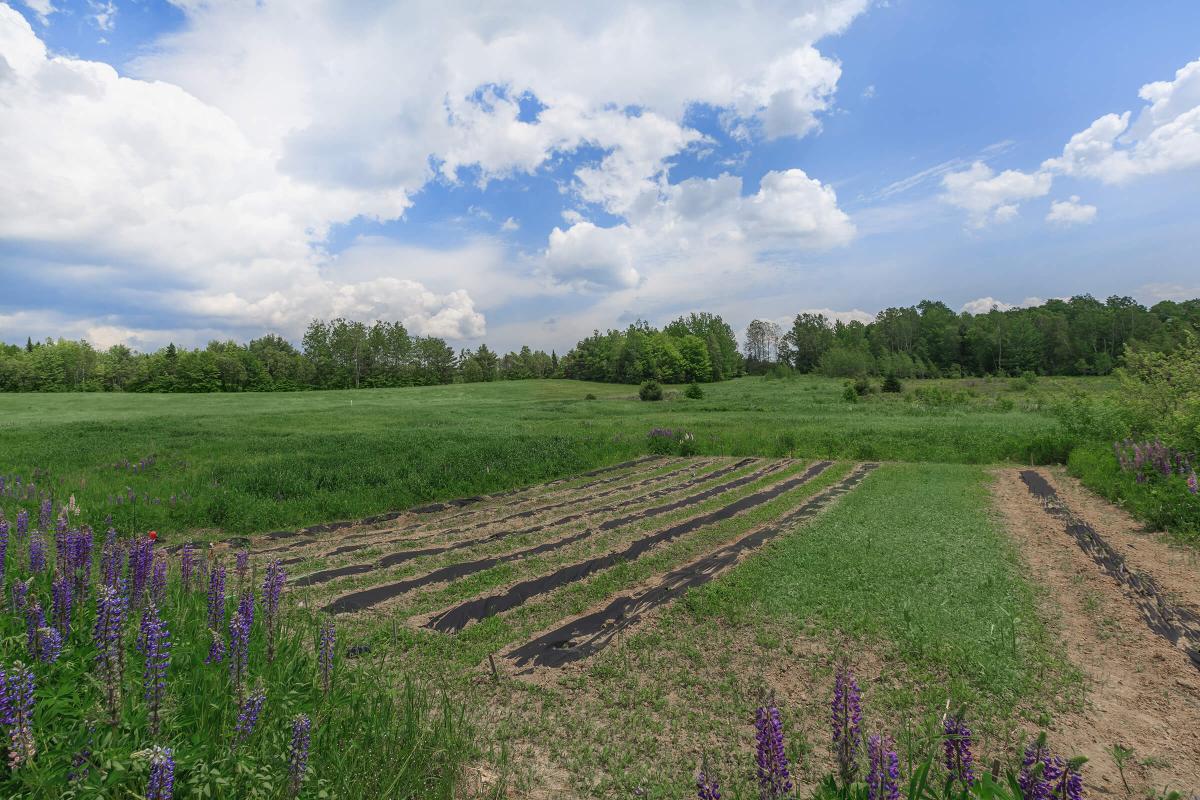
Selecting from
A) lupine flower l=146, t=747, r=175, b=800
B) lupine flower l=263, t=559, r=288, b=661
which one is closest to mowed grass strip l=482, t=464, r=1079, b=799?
lupine flower l=263, t=559, r=288, b=661

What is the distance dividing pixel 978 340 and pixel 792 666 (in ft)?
405

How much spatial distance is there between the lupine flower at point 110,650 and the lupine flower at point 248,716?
555mm

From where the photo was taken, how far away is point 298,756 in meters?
2.68

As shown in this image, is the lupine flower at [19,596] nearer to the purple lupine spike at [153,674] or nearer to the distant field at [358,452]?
the purple lupine spike at [153,674]

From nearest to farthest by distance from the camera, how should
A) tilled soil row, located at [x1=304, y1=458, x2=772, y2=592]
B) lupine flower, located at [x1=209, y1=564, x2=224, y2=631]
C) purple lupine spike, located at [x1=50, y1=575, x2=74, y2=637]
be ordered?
purple lupine spike, located at [x1=50, y1=575, x2=74, y2=637]
lupine flower, located at [x1=209, y1=564, x2=224, y2=631]
tilled soil row, located at [x1=304, y1=458, x2=772, y2=592]

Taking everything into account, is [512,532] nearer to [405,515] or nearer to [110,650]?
[405,515]

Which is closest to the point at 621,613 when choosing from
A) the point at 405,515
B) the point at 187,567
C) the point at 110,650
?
the point at 187,567

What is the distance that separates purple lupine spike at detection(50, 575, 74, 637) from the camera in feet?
11.9

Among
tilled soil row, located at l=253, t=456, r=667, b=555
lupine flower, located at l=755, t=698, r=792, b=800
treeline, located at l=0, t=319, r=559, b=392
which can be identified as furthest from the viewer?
treeline, located at l=0, t=319, r=559, b=392

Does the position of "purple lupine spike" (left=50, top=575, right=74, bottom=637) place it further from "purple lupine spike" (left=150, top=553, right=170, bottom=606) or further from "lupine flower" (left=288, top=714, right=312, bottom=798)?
"lupine flower" (left=288, top=714, right=312, bottom=798)

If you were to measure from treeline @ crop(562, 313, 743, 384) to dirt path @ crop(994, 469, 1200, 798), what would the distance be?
76.8 metres

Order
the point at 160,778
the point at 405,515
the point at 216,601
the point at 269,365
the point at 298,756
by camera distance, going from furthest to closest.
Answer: the point at 269,365
the point at 405,515
the point at 216,601
the point at 298,756
the point at 160,778

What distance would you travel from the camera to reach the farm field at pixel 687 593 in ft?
14.7

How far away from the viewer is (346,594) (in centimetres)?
766
